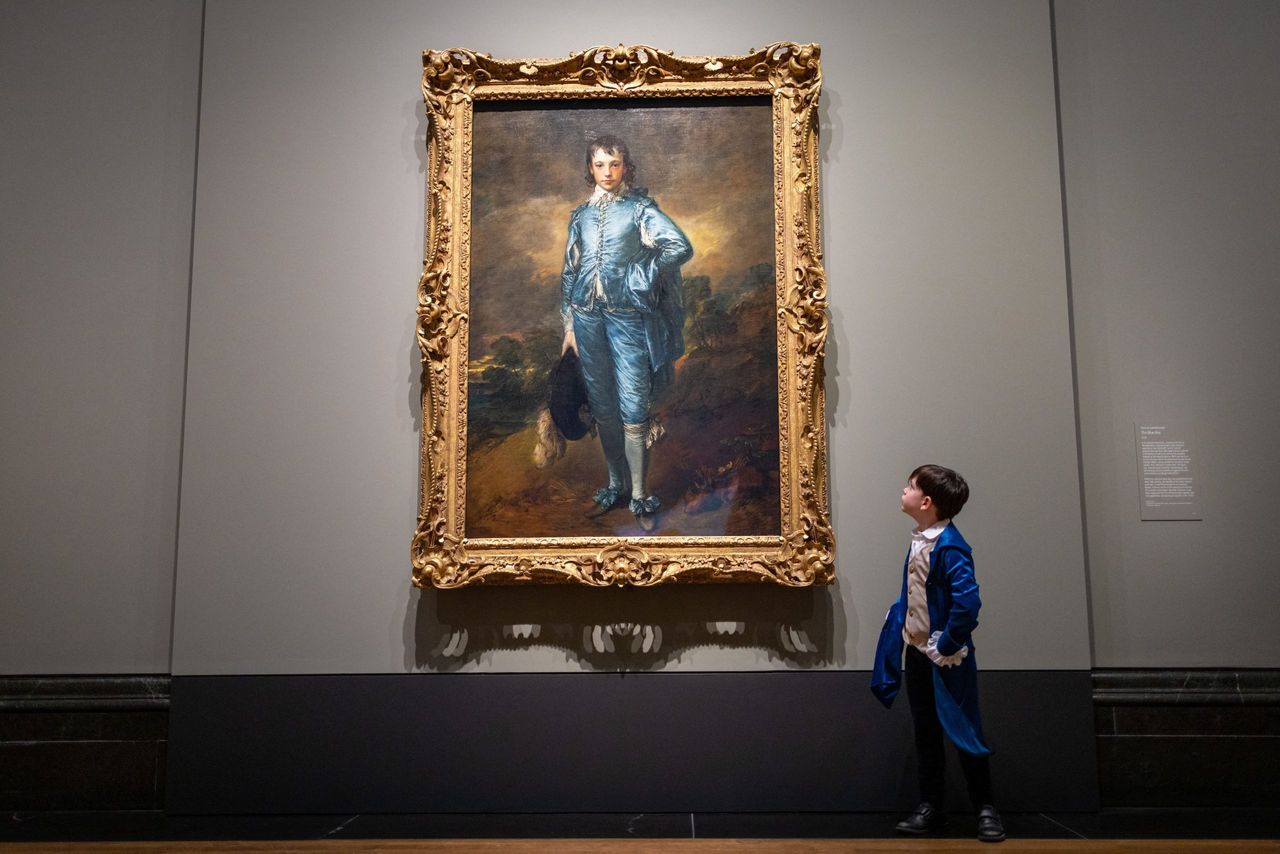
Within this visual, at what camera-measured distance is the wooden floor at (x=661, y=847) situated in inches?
137

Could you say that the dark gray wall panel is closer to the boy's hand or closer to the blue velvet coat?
the blue velvet coat

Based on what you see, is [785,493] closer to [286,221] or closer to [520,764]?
[520,764]

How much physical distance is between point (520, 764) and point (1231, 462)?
148 inches

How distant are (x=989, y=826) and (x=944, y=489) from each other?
1.35 m

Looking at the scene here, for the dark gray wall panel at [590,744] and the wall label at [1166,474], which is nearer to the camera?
the dark gray wall panel at [590,744]

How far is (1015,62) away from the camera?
458 centimetres

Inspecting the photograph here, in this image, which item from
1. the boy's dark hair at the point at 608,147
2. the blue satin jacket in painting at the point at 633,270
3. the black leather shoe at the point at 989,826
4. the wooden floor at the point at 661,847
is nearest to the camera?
the wooden floor at the point at 661,847

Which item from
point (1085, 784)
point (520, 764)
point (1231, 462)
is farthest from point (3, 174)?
point (1231, 462)

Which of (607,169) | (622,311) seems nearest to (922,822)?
(622,311)

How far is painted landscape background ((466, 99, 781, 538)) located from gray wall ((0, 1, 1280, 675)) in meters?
0.35

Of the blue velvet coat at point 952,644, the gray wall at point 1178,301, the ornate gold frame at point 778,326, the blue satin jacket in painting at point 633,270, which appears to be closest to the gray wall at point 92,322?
the ornate gold frame at point 778,326

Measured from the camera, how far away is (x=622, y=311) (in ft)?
14.5

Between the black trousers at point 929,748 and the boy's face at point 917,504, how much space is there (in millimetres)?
553

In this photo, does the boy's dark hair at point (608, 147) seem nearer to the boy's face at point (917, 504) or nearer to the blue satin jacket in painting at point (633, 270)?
the blue satin jacket in painting at point (633, 270)
